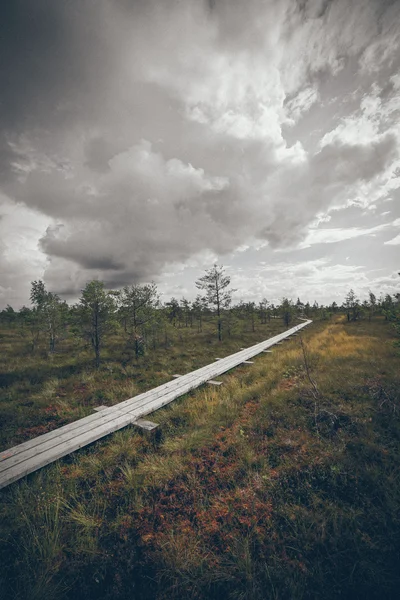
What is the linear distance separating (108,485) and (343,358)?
970 centimetres

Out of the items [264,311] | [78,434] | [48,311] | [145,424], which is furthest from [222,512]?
[264,311]

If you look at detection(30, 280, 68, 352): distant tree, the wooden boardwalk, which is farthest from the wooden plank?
detection(30, 280, 68, 352): distant tree

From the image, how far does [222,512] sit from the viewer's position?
8.95 feet

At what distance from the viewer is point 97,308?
1113 cm

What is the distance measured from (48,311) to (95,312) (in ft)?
30.1

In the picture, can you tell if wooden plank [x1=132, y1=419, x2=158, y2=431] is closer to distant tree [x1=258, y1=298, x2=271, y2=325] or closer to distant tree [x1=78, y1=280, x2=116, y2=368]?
distant tree [x1=78, y1=280, x2=116, y2=368]

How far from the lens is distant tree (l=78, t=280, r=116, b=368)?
11.0 meters

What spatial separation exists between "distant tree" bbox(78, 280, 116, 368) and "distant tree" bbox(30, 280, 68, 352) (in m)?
7.53

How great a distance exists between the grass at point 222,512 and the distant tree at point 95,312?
257 inches

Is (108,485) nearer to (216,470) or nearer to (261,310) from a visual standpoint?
(216,470)

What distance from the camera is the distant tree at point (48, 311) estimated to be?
55.4ft

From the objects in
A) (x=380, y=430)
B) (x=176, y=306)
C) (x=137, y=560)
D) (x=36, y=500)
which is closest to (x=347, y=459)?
(x=380, y=430)

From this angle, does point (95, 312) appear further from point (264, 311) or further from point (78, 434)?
point (264, 311)

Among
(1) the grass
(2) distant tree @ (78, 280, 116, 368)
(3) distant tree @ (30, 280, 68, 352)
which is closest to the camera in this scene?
(1) the grass
